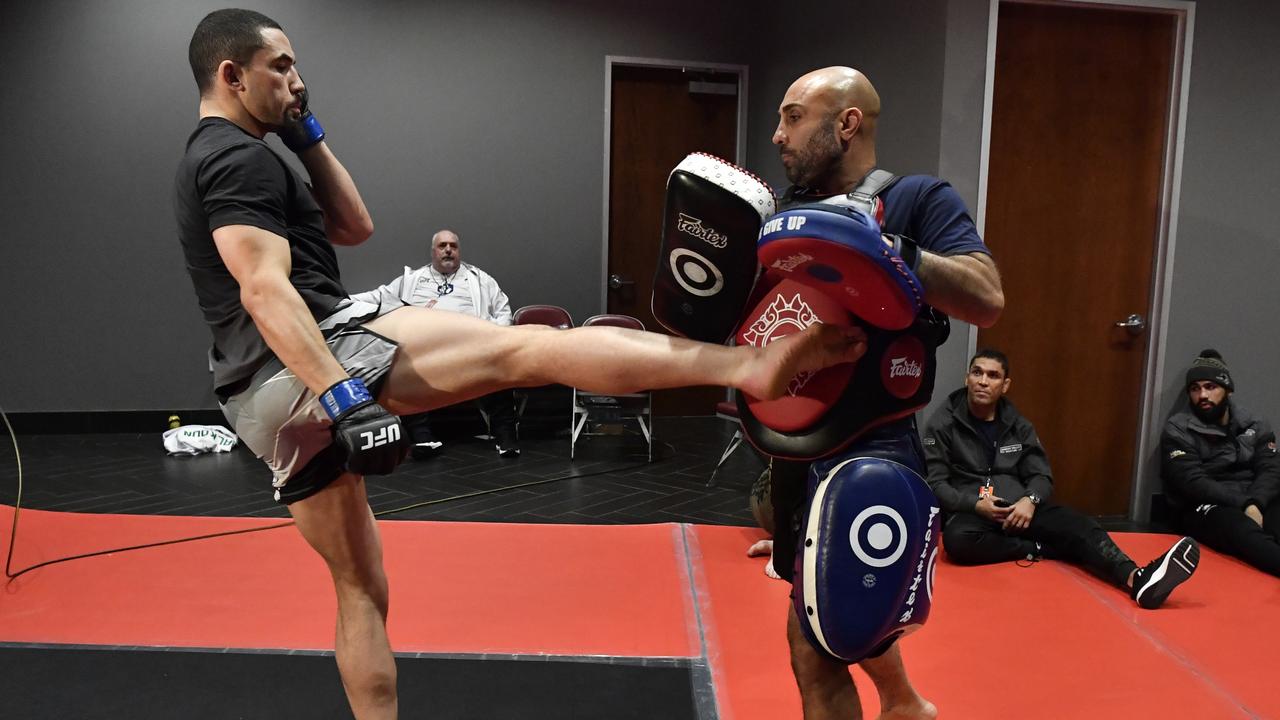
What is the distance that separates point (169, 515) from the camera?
4480 mm

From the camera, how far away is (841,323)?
177 centimetres

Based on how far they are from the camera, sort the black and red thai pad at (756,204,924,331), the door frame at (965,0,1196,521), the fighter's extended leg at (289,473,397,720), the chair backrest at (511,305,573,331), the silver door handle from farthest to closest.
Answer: the chair backrest at (511,305,573,331) → the silver door handle → the door frame at (965,0,1196,521) → the fighter's extended leg at (289,473,397,720) → the black and red thai pad at (756,204,924,331)

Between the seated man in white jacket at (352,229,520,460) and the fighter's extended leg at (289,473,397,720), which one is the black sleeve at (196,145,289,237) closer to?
the fighter's extended leg at (289,473,397,720)

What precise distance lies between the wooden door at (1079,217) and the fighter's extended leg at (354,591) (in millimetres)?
3641

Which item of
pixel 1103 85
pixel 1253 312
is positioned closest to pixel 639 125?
pixel 1103 85

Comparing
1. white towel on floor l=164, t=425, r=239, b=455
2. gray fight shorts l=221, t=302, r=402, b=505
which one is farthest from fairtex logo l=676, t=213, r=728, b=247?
white towel on floor l=164, t=425, r=239, b=455

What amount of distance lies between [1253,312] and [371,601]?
4.78 m

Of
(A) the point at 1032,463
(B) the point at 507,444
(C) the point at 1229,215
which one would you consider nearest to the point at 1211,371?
(C) the point at 1229,215

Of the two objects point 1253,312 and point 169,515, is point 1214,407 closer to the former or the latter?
point 1253,312

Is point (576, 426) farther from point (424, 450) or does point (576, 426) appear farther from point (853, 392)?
point (853, 392)

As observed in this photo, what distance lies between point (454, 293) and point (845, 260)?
209 inches

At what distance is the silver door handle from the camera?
484 centimetres

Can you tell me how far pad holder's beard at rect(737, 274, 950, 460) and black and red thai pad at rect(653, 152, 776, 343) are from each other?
0.36 feet

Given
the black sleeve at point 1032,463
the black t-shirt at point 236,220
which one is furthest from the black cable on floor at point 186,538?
the black sleeve at point 1032,463
